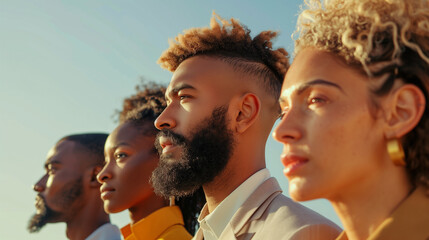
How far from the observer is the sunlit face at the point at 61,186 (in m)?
6.25

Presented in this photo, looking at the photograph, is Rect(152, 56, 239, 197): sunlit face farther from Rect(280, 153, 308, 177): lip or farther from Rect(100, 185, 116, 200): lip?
Rect(280, 153, 308, 177): lip

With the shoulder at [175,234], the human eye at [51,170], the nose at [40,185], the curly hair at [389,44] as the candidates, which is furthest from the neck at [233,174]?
the nose at [40,185]

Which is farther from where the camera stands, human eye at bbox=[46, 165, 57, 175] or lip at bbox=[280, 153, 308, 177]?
human eye at bbox=[46, 165, 57, 175]

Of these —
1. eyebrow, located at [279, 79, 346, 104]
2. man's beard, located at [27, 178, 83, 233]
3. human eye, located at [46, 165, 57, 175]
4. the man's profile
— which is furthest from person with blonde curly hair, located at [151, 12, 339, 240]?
human eye, located at [46, 165, 57, 175]

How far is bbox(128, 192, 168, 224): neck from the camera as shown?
5.08 meters

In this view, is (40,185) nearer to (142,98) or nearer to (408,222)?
(142,98)

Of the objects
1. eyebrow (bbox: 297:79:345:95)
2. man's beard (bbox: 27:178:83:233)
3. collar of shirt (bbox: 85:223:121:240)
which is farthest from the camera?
man's beard (bbox: 27:178:83:233)

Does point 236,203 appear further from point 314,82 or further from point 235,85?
point 314,82

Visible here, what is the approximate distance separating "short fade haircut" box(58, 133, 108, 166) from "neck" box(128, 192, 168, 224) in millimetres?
1497

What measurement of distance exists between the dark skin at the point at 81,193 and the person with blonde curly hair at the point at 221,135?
2.46 m

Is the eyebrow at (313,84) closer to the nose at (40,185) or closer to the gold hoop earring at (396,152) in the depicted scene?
the gold hoop earring at (396,152)

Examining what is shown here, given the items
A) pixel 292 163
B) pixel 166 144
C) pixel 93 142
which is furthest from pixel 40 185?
pixel 292 163

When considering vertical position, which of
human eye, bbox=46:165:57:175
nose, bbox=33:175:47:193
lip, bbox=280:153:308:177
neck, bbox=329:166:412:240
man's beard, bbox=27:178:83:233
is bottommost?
neck, bbox=329:166:412:240

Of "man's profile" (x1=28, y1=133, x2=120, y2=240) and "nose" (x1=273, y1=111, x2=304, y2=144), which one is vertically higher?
"man's profile" (x1=28, y1=133, x2=120, y2=240)
